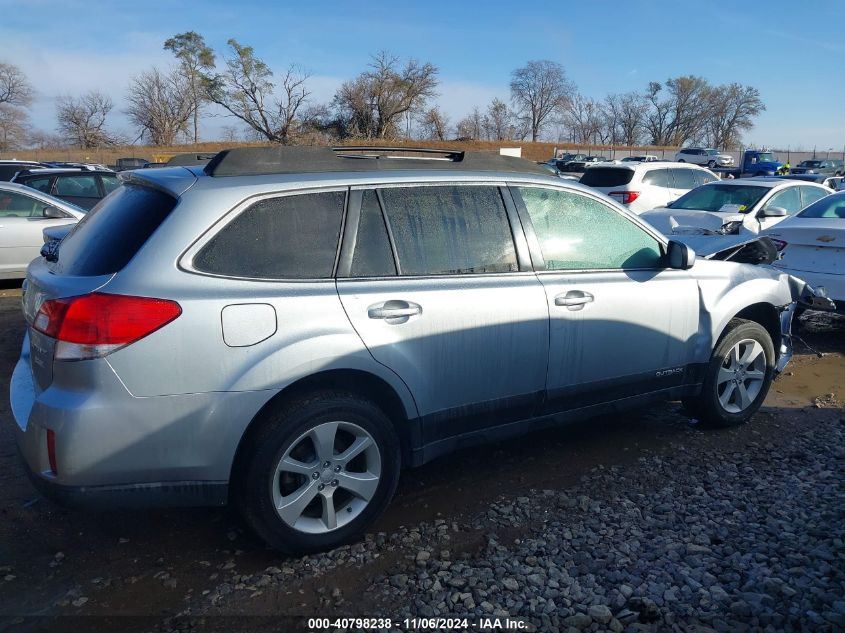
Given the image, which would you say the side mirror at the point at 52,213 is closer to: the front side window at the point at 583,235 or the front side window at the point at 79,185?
the front side window at the point at 79,185

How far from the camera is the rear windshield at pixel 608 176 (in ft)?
46.0

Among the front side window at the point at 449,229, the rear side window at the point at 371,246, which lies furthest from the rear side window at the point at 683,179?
the rear side window at the point at 371,246

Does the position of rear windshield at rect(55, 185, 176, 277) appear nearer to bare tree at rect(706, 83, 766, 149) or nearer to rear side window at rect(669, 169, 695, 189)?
rear side window at rect(669, 169, 695, 189)

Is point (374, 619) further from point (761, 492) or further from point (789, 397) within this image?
point (789, 397)

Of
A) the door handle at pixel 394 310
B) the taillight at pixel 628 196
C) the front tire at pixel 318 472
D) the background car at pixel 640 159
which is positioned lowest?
the front tire at pixel 318 472

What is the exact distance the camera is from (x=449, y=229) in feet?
12.1

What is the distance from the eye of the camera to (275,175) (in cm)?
330

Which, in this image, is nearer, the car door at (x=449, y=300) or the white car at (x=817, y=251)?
the car door at (x=449, y=300)

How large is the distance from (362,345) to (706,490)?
220 cm

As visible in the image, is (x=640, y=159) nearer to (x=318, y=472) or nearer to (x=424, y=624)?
(x=318, y=472)

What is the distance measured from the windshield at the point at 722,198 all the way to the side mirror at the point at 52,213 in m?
9.24

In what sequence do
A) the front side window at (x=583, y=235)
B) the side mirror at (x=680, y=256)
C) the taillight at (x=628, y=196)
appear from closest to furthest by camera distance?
1. the front side window at (x=583, y=235)
2. the side mirror at (x=680, y=256)
3. the taillight at (x=628, y=196)

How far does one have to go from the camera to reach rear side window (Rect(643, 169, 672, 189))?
14.2 meters

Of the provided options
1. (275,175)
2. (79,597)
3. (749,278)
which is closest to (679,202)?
(749,278)
